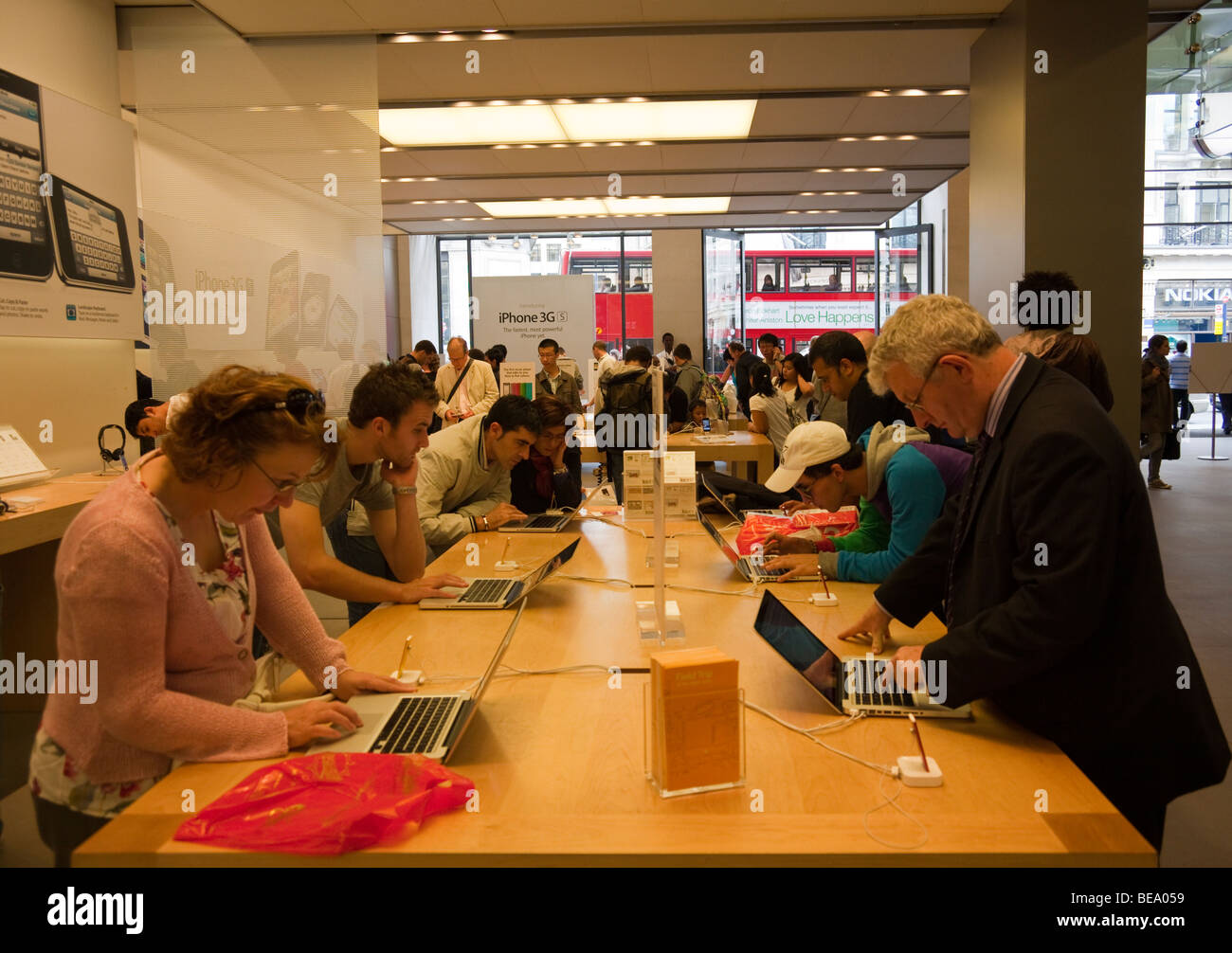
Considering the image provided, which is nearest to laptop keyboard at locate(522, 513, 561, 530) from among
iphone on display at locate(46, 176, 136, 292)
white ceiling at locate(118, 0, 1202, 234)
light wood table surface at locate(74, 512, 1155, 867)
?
light wood table surface at locate(74, 512, 1155, 867)

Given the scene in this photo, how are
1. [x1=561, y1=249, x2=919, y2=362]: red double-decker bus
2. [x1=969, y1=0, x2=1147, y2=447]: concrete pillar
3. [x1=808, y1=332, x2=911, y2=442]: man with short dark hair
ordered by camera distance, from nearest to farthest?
[x1=808, y1=332, x2=911, y2=442]: man with short dark hair, [x1=969, y1=0, x2=1147, y2=447]: concrete pillar, [x1=561, y1=249, x2=919, y2=362]: red double-decker bus

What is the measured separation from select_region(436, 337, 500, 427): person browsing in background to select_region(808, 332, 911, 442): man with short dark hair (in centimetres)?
482

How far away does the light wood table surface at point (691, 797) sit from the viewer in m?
1.23

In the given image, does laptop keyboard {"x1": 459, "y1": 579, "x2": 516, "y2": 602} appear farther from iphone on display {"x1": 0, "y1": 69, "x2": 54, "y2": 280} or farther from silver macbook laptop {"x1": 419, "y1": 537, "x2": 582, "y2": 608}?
iphone on display {"x1": 0, "y1": 69, "x2": 54, "y2": 280}

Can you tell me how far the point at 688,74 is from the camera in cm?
653

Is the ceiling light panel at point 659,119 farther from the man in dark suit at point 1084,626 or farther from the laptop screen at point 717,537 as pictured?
the man in dark suit at point 1084,626

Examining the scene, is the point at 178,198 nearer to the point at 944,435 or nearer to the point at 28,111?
the point at 28,111

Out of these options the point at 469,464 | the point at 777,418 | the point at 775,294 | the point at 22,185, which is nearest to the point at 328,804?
the point at 469,464

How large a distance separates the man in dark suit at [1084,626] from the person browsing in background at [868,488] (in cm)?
87

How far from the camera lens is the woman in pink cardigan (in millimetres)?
1475

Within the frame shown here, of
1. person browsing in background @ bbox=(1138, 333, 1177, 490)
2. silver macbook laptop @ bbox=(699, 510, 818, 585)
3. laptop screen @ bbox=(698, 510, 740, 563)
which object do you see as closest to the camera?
silver macbook laptop @ bbox=(699, 510, 818, 585)

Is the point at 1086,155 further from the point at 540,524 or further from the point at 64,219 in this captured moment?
the point at 64,219
